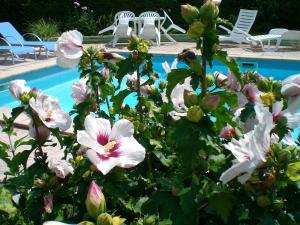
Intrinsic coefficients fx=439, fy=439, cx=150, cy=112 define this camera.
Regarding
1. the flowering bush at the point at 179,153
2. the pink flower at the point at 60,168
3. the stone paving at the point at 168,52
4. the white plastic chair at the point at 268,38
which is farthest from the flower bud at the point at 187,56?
the white plastic chair at the point at 268,38

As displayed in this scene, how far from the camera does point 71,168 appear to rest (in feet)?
4.05

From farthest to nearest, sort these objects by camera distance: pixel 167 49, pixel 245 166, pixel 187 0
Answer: pixel 187 0 → pixel 167 49 → pixel 245 166

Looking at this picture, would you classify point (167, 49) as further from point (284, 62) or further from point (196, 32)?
point (196, 32)

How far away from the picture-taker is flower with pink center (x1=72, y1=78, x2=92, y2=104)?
151 cm

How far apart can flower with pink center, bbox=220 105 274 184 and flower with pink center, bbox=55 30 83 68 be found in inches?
26.4

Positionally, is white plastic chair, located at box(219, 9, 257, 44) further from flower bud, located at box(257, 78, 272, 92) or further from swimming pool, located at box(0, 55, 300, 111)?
flower bud, located at box(257, 78, 272, 92)

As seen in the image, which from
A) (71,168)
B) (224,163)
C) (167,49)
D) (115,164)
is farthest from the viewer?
(167,49)

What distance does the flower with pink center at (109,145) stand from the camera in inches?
38.2

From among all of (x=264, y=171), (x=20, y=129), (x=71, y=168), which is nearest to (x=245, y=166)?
(x=264, y=171)

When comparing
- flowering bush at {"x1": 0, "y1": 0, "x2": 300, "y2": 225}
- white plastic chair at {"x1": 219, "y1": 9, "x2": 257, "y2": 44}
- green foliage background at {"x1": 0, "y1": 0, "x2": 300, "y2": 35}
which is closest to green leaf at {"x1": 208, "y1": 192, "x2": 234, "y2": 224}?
flowering bush at {"x1": 0, "y1": 0, "x2": 300, "y2": 225}

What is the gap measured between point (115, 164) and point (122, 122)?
0.41ft

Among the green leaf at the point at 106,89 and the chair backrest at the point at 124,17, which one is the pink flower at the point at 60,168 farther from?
the chair backrest at the point at 124,17

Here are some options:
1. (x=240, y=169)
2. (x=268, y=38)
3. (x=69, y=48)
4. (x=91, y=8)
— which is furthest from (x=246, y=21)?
(x=240, y=169)

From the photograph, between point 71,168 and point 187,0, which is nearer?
point 71,168
